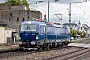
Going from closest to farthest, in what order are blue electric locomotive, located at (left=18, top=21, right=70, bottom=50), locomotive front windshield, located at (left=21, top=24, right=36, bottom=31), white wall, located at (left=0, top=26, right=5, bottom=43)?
blue electric locomotive, located at (left=18, top=21, right=70, bottom=50), locomotive front windshield, located at (left=21, top=24, right=36, bottom=31), white wall, located at (left=0, top=26, right=5, bottom=43)

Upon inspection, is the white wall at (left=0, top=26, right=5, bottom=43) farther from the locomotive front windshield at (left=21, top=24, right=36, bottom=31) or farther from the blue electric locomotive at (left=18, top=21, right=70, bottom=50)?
the locomotive front windshield at (left=21, top=24, right=36, bottom=31)

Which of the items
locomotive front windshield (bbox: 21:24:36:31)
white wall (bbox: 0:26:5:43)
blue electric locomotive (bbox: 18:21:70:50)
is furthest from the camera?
white wall (bbox: 0:26:5:43)

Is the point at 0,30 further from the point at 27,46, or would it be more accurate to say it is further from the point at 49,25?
the point at 27,46

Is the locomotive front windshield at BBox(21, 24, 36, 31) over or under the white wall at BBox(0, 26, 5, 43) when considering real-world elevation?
over

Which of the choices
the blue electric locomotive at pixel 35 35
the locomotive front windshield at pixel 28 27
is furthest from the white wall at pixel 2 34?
the locomotive front windshield at pixel 28 27

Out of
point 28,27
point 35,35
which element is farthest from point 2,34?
point 35,35

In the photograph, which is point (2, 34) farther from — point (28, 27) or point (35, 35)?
point (35, 35)

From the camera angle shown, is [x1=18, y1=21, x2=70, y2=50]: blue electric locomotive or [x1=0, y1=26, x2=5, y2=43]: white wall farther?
[x1=0, y1=26, x2=5, y2=43]: white wall

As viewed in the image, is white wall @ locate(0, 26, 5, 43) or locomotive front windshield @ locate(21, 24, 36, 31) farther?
white wall @ locate(0, 26, 5, 43)

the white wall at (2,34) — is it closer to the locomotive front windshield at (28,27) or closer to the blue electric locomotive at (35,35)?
the blue electric locomotive at (35,35)

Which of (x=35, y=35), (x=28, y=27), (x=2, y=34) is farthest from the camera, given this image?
(x=2, y=34)

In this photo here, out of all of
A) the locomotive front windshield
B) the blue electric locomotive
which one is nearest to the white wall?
the blue electric locomotive

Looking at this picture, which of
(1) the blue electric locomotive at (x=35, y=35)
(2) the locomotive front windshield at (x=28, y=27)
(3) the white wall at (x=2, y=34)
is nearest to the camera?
(1) the blue electric locomotive at (x=35, y=35)

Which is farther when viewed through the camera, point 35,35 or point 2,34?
point 2,34
